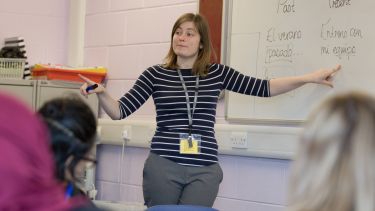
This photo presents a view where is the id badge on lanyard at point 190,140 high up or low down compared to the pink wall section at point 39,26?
down

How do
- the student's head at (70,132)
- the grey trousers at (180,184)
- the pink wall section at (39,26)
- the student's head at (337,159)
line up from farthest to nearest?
the pink wall section at (39,26), the grey trousers at (180,184), the student's head at (70,132), the student's head at (337,159)

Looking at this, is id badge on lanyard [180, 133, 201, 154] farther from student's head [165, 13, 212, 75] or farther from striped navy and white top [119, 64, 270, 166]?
student's head [165, 13, 212, 75]

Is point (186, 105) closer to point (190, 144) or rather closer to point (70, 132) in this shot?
point (190, 144)

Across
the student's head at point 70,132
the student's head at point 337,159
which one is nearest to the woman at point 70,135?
the student's head at point 70,132

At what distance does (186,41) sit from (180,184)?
663 mm

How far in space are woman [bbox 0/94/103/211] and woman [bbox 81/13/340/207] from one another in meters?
1.68

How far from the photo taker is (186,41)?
2.71 m

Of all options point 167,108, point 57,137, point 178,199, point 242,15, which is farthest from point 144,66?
point 57,137

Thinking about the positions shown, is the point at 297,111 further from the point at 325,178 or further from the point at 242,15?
the point at 325,178

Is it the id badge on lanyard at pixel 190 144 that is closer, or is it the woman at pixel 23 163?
the woman at pixel 23 163

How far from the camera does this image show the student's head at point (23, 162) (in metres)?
0.84

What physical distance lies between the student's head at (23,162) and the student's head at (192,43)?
1.83 metres

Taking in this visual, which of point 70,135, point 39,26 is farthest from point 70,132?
point 39,26

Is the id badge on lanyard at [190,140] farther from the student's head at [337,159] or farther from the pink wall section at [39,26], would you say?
the pink wall section at [39,26]
